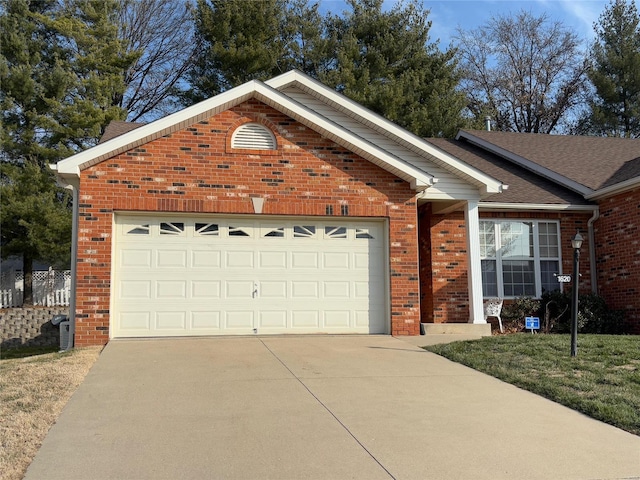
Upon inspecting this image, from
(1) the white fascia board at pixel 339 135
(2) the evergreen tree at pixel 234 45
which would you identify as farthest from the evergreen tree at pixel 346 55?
(1) the white fascia board at pixel 339 135

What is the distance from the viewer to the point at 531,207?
14344 mm

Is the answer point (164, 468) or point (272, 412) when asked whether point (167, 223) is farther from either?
point (164, 468)

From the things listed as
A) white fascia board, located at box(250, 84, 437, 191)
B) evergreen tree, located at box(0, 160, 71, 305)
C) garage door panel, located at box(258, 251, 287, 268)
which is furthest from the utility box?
evergreen tree, located at box(0, 160, 71, 305)

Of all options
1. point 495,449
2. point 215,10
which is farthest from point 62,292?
point 495,449

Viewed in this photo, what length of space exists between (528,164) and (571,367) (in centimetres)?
951

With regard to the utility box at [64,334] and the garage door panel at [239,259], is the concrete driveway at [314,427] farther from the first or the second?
the utility box at [64,334]

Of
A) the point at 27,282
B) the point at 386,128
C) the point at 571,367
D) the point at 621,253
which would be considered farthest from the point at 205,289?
the point at 27,282

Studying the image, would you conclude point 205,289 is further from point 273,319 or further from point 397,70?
point 397,70

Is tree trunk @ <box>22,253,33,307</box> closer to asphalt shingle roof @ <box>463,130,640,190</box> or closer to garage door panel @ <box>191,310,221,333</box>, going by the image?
garage door panel @ <box>191,310,221,333</box>

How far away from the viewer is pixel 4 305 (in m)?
22.9

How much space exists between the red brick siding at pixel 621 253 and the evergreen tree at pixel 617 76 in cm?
1987

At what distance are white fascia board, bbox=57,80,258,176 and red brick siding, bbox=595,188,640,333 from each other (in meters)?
8.88

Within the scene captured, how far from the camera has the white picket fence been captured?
23109 millimetres

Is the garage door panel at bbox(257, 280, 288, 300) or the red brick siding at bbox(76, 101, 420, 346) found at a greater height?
the red brick siding at bbox(76, 101, 420, 346)
